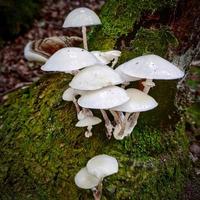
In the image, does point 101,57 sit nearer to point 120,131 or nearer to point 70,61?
point 70,61

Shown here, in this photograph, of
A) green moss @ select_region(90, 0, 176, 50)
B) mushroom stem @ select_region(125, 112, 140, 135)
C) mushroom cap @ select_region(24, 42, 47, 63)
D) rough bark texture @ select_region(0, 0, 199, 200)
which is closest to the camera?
mushroom stem @ select_region(125, 112, 140, 135)

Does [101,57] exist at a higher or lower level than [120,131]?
higher

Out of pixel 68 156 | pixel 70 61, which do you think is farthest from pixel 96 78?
pixel 68 156

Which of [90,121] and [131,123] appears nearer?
[90,121]

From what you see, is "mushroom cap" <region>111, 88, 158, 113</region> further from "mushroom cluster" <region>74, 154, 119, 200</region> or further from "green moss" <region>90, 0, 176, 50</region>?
"green moss" <region>90, 0, 176, 50</region>

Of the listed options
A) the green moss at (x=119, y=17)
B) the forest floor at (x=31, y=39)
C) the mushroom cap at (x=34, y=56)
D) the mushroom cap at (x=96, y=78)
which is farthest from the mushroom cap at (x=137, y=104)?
the forest floor at (x=31, y=39)

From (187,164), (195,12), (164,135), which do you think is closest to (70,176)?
(164,135)

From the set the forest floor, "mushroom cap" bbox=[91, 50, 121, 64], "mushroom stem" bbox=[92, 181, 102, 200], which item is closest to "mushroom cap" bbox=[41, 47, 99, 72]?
"mushroom cap" bbox=[91, 50, 121, 64]
